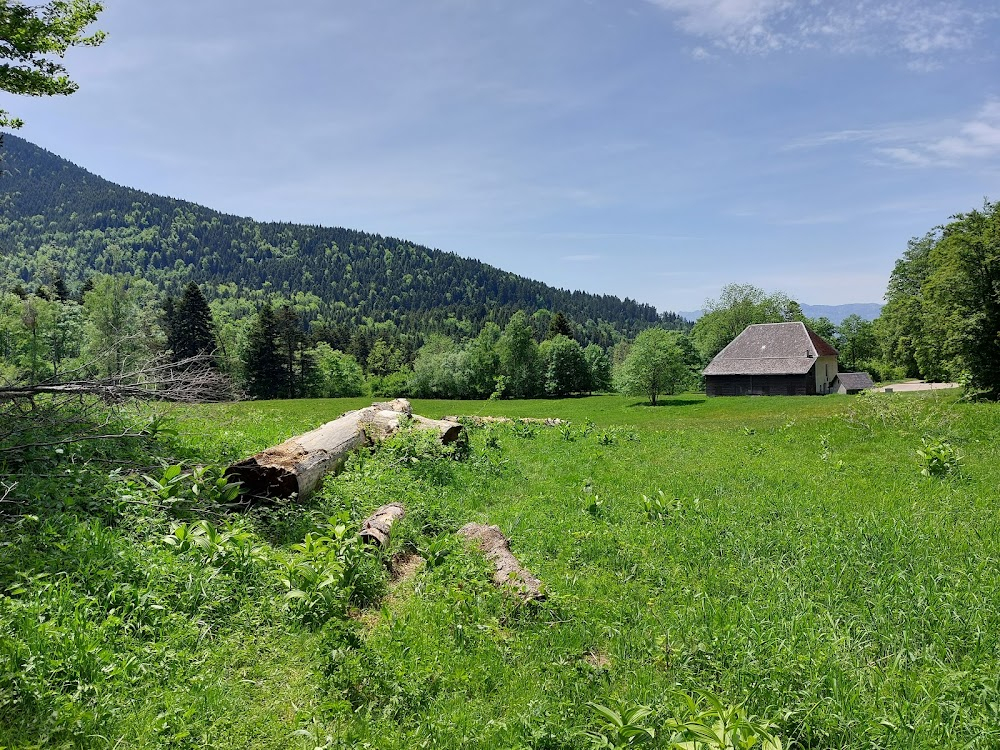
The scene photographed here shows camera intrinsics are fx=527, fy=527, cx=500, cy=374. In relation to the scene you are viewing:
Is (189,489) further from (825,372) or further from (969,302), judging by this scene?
(825,372)

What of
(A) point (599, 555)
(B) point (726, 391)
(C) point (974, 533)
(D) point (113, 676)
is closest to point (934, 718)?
(A) point (599, 555)

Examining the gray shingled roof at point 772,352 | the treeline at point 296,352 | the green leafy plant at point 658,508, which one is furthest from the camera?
the gray shingled roof at point 772,352

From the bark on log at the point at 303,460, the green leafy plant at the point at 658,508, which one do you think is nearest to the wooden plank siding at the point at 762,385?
the bark on log at the point at 303,460

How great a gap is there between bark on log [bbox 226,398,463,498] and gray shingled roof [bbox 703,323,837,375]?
50.6 m

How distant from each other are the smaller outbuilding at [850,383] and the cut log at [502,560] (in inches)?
2493

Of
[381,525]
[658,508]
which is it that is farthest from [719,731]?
[658,508]

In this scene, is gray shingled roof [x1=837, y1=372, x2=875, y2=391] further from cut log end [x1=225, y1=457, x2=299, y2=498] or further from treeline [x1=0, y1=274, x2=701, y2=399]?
cut log end [x1=225, y1=457, x2=299, y2=498]

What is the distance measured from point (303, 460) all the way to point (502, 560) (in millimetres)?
4279

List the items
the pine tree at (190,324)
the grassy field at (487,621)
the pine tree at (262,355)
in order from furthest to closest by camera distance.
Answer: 1. the pine tree at (262,355)
2. the pine tree at (190,324)
3. the grassy field at (487,621)

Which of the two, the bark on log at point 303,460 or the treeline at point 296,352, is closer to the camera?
the bark on log at point 303,460

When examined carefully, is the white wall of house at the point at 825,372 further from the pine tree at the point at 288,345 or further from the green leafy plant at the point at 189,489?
the pine tree at the point at 288,345

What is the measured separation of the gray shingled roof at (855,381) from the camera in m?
60.1

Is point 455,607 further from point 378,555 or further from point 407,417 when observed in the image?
point 407,417

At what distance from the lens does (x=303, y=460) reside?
8672 millimetres
